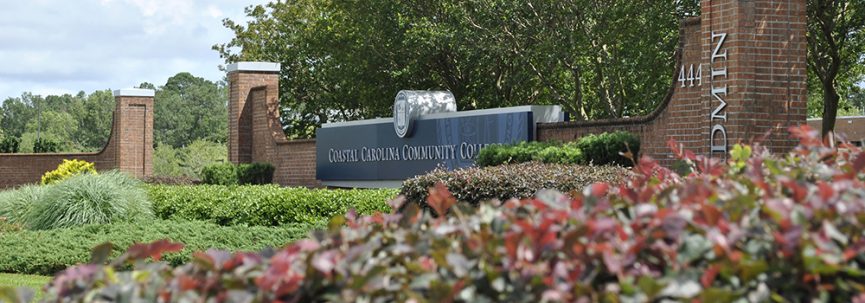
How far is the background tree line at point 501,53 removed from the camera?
2353 cm

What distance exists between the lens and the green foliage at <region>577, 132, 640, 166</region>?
51.4ft

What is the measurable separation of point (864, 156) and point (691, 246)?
3.92ft

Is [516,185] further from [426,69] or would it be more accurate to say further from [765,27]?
[426,69]

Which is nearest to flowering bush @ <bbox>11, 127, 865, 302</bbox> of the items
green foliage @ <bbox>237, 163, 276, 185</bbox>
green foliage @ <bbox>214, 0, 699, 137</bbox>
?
Answer: green foliage @ <bbox>214, 0, 699, 137</bbox>

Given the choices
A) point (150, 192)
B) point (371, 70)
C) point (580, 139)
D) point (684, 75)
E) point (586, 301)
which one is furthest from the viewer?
point (371, 70)

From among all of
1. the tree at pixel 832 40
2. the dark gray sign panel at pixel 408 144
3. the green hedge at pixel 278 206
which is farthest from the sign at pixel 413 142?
the tree at pixel 832 40

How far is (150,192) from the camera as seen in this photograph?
19.2 m

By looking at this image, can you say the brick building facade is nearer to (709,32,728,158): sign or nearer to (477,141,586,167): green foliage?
(709,32,728,158): sign

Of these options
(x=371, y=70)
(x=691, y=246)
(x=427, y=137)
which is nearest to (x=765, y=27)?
(x=427, y=137)

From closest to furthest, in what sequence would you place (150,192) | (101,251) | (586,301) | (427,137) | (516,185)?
(586,301) < (101,251) < (516,185) < (150,192) < (427,137)

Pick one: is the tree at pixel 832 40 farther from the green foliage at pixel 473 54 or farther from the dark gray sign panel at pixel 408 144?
the dark gray sign panel at pixel 408 144

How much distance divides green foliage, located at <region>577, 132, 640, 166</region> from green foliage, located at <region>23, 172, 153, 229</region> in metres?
6.76

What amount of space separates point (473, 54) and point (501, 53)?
81 centimetres

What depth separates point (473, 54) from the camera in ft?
89.7
